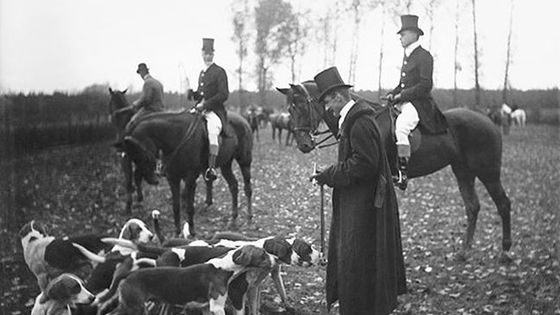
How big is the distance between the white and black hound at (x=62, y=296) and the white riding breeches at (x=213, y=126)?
193cm

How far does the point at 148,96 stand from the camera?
568 cm

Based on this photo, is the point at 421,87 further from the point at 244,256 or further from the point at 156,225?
the point at 156,225

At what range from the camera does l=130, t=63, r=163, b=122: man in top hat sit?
546 centimetres

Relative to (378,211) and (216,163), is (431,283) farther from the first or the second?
(216,163)

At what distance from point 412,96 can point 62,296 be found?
125 inches

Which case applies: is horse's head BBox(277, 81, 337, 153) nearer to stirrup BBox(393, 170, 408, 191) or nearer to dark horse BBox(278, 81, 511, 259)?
dark horse BBox(278, 81, 511, 259)

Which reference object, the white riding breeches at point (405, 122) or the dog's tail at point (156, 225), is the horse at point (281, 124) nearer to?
the white riding breeches at point (405, 122)

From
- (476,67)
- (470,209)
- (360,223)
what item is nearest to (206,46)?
(360,223)

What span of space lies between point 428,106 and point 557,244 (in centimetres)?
162

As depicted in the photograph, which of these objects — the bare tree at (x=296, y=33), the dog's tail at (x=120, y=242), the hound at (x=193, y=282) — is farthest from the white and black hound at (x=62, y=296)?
the bare tree at (x=296, y=33)

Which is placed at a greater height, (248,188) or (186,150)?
(186,150)

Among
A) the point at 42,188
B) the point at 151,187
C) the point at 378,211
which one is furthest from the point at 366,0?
the point at 42,188

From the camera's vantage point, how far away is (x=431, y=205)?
6152 mm

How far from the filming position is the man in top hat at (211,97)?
5.39m
